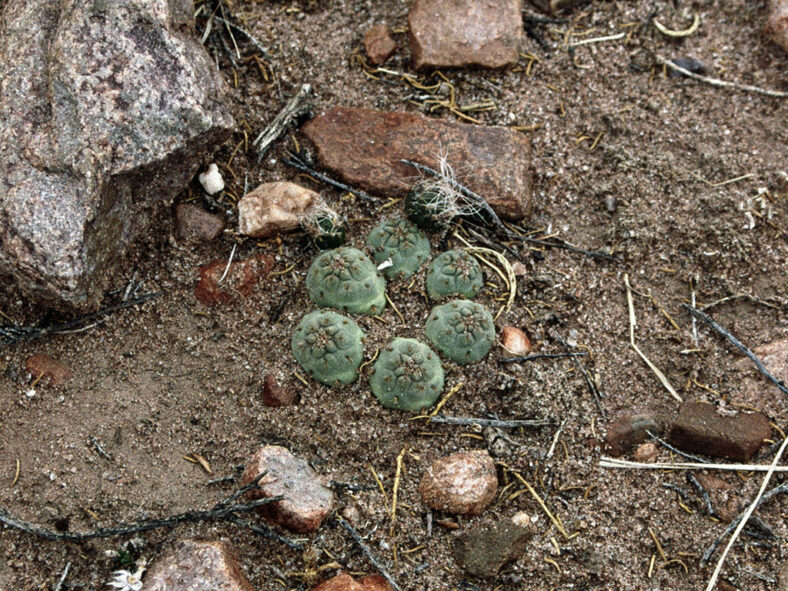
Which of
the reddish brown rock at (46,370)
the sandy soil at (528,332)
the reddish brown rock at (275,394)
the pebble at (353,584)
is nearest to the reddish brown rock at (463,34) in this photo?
the sandy soil at (528,332)

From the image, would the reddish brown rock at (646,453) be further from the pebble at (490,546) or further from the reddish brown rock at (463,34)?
the reddish brown rock at (463,34)

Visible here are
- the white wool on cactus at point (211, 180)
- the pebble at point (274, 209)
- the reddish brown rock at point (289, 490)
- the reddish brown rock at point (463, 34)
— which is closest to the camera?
the reddish brown rock at point (289, 490)

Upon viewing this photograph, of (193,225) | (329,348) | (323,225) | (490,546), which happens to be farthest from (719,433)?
(193,225)

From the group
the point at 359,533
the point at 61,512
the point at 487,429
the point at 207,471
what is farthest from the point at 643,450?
the point at 61,512

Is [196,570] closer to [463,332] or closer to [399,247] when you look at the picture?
[463,332]

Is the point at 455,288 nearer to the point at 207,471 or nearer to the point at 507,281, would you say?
the point at 507,281
